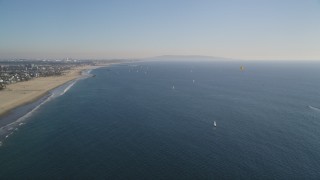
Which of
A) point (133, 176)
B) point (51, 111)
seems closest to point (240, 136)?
point (133, 176)

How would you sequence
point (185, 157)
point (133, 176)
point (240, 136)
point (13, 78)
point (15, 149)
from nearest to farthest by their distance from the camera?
point (133, 176)
point (185, 157)
point (15, 149)
point (240, 136)
point (13, 78)

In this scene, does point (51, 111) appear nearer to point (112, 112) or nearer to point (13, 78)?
point (112, 112)

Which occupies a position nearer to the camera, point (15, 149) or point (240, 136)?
point (15, 149)

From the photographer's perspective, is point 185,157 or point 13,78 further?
point 13,78

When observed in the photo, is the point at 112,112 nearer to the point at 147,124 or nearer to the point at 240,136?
the point at 147,124

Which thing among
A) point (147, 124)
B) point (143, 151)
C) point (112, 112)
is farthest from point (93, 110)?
point (143, 151)

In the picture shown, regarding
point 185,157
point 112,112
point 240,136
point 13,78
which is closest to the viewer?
point 185,157

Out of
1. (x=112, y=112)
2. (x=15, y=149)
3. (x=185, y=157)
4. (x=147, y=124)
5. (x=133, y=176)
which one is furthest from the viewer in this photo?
(x=112, y=112)

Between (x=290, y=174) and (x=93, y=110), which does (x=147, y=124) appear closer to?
(x=93, y=110)

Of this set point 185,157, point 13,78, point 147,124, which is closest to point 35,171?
point 185,157
